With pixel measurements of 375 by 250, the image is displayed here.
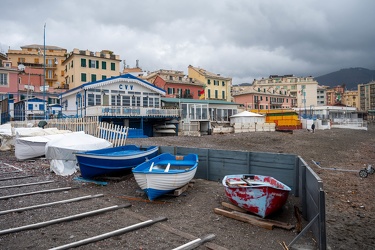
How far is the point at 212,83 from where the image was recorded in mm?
64000

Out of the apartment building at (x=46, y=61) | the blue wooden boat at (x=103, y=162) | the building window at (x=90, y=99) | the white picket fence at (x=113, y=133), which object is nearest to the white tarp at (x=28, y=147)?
the white picket fence at (x=113, y=133)

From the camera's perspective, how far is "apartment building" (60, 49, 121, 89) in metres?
49.6

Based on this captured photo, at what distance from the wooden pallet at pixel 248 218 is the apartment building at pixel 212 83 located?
53597 millimetres

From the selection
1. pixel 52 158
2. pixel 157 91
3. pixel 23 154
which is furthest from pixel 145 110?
pixel 52 158

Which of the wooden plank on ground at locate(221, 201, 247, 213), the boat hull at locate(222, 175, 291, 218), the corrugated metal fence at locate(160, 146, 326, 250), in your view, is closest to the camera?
the boat hull at locate(222, 175, 291, 218)

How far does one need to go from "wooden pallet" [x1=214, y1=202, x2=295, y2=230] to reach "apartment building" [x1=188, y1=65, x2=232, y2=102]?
53.6 m

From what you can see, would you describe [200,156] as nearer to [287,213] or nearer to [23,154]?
[287,213]

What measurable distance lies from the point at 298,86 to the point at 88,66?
275 feet

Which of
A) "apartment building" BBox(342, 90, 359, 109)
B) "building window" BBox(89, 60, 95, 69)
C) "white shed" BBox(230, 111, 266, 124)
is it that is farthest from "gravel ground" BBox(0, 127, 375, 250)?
"apartment building" BBox(342, 90, 359, 109)

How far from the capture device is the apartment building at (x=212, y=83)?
62.4 meters

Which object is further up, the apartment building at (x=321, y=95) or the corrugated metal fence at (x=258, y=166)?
the apartment building at (x=321, y=95)

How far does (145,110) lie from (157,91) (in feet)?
17.7

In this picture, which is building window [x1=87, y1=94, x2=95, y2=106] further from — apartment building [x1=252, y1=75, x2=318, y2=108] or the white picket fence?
apartment building [x1=252, y1=75, x2=318, y2=108]

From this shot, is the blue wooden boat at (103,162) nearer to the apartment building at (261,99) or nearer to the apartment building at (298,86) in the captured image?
the apartment building at (261,99)
